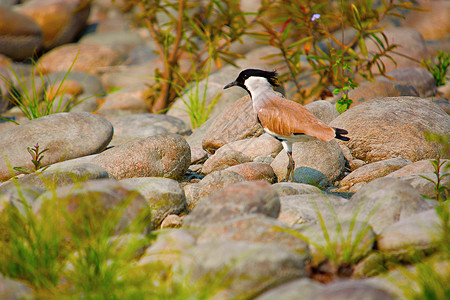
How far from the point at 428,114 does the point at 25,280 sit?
484 cm

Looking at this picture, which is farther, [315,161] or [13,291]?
[315,161]

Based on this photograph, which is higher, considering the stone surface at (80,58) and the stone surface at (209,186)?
the stone surface at (209,186)

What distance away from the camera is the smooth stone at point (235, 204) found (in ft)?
9.53

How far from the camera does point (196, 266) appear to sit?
2328mm

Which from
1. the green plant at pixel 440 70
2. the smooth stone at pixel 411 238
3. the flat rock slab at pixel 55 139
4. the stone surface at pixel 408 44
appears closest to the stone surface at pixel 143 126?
the flat rock slab at pixel 55 139

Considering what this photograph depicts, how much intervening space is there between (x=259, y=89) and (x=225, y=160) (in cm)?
98

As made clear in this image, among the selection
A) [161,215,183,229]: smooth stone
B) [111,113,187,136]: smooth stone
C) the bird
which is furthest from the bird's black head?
[111,113,187,136]: smooth stone

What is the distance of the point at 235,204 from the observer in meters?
2.92

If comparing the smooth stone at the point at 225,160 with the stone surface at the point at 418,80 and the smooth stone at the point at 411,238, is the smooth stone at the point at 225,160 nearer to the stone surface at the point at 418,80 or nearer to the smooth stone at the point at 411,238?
the smooth stone at the point at 411,238

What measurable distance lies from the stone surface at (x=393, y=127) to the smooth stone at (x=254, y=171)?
4.13 ft

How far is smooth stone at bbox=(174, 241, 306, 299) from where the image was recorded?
2.23 meters

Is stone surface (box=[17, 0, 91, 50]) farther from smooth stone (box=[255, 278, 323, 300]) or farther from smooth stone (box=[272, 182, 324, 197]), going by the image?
smooth stone (box=[255, 278, 323, 300])

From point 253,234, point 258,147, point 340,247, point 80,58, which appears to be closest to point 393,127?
point 258,147

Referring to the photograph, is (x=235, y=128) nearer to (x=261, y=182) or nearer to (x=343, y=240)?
(x=261, y=182)
